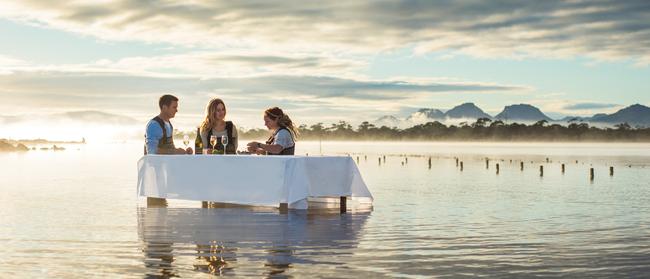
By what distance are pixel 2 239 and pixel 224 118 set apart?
4.81 m

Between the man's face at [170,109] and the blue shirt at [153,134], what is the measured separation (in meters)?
0.27

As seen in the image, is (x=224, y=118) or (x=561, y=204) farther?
(x=561, y=204)

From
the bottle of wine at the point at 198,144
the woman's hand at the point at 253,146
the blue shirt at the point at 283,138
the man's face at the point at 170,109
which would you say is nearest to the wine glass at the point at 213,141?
the bottle of wine at the point at 198,144

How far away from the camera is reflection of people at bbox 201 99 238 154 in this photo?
15.6 m

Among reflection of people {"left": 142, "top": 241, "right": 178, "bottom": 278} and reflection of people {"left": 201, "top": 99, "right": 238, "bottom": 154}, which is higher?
reflection of people {"left": 201, "top": 99, "right": 238, "bottom": 154}

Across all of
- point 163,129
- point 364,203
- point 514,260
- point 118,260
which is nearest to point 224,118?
point 163,129

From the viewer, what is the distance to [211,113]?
51.1 ft

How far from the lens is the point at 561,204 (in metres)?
20.7

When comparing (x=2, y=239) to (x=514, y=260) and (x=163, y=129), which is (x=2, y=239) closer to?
(x=163, y=129)

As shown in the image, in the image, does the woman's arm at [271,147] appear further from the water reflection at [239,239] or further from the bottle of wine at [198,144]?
the bottle of wine at [198,144]

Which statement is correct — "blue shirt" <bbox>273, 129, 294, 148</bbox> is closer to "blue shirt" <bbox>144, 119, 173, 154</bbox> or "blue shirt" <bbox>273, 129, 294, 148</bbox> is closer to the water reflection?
the water reflection

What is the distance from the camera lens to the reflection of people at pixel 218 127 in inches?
613

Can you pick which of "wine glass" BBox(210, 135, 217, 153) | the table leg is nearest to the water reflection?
the table leg

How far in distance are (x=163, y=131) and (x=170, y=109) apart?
49 centimetres
